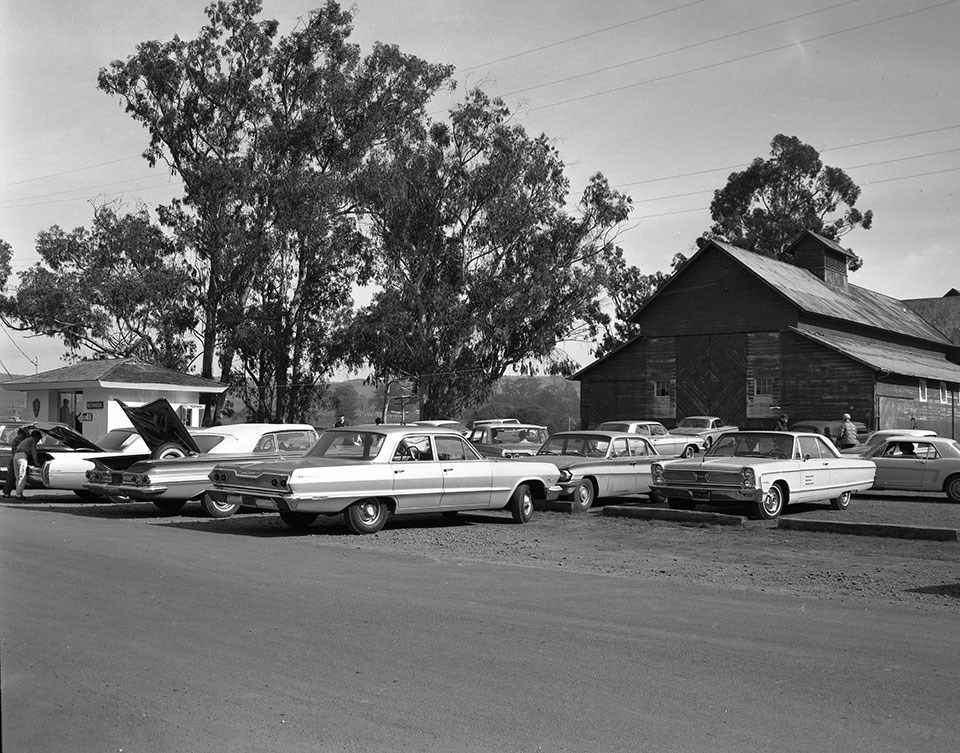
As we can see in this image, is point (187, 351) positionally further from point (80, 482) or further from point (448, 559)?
point (448, 559)

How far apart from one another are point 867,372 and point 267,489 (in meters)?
32.4

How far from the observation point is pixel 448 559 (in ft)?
39.7

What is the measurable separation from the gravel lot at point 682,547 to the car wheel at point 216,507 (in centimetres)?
15

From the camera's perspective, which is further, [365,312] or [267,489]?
[365,312]

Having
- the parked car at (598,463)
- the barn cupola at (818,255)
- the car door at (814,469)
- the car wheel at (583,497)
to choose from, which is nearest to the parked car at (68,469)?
the parked car at (598,463)

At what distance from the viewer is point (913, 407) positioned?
43406 millimetres

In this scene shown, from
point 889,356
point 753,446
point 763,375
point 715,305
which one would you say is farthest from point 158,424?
point 889,356

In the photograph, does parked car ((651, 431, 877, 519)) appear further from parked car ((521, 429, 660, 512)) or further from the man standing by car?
the man standing by car

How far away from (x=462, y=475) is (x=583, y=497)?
3.40 m

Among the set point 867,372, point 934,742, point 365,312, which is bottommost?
point 934,742

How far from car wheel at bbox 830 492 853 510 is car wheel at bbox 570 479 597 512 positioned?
4.34 m

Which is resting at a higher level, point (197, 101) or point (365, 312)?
point (197, 101)

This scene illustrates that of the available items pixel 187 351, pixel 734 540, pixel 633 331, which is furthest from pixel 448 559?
pixel 633 331

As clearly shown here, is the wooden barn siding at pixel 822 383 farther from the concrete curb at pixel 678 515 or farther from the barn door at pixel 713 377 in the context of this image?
the concrete curb at pixel 678 515
